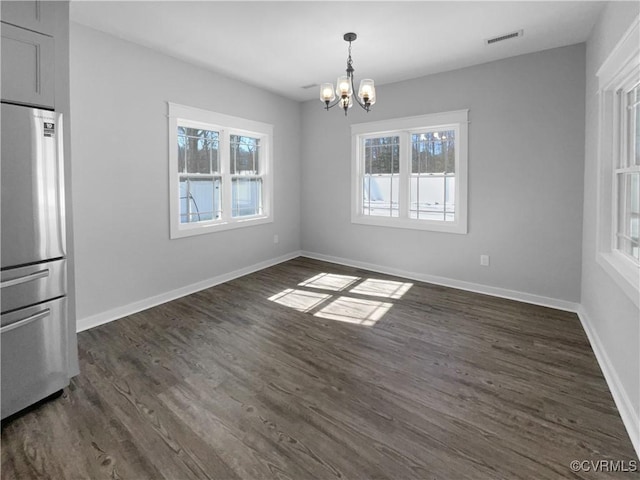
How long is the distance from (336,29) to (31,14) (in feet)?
7.71

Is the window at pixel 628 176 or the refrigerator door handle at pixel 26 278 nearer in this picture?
the refrigerator door handle at pixel 26 278

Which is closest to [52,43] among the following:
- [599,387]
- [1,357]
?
[1,357]

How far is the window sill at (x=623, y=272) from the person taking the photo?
1930 millimetres

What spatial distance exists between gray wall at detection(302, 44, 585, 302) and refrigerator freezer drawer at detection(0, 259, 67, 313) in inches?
162

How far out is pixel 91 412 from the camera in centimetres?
211

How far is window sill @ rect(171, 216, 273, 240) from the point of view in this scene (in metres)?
4.23

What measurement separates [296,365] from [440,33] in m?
3.38

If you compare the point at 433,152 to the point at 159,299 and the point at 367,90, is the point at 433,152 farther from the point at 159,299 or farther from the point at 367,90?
the point at 159,299

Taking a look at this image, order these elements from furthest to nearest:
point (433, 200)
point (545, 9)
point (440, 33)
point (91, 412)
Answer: point (433, 200) → point (440, 33) → point (545, 9) → point (91, 412)

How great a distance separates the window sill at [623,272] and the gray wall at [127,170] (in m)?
4.20

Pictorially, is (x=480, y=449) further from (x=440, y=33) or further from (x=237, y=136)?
(x=237, y=136)

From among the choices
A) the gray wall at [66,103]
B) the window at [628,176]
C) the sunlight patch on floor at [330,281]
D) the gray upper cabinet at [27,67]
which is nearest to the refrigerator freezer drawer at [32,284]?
the gray wall at [66,103]

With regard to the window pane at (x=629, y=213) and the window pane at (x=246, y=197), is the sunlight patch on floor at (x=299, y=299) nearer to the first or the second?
the window pane at (x=246, y=197)

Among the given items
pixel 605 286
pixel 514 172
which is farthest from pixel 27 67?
pixel 514 172
